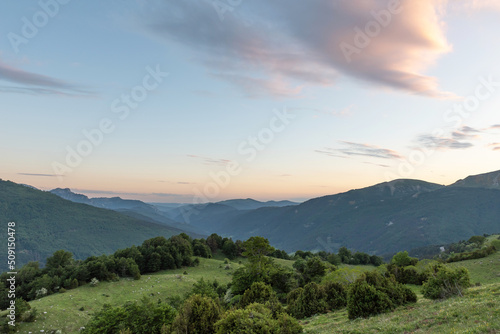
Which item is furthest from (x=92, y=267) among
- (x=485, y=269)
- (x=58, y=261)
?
(x=485, y=269)

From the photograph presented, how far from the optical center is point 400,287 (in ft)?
97.9

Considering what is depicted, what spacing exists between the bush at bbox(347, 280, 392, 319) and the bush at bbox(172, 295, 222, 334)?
45.2 feet

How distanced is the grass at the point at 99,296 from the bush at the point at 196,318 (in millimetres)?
22131

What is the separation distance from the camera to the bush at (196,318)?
2391 centimetres

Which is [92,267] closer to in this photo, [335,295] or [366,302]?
[335,295]

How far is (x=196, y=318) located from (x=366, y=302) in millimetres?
17182

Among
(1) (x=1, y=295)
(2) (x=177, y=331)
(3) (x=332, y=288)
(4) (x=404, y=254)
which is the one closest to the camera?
(2) (x=177, y=331)

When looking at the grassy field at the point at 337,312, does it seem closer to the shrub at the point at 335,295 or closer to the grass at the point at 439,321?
the grass at the point at 439,321

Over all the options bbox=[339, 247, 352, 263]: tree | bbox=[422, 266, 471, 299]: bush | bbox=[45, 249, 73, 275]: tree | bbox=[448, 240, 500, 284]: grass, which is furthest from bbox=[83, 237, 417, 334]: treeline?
bbox=[339, 247, 352, 263]: tree

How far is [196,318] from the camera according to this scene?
2455cm

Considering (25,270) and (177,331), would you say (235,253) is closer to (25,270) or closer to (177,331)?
(25,270)

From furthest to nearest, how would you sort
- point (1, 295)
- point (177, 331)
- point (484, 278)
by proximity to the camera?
point (1, 295), point (484, 278), point (177, 331)

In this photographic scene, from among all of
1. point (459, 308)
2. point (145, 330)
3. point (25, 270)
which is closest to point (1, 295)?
point (25, 270)

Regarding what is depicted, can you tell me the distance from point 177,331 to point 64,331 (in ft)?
96.4
